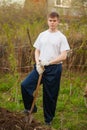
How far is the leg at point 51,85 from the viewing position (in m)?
5.00

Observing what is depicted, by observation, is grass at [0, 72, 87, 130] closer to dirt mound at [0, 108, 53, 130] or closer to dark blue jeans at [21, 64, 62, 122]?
dark blue jeans at [21, 64, 62, 122]

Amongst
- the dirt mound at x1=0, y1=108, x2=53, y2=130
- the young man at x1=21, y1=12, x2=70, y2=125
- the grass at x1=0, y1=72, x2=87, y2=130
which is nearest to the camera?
the dirt mound at x1=0, y1=108, x2=53, y2=130

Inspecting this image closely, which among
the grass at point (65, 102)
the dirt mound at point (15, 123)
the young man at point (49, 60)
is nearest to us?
the dirt mound at point (15, 123)

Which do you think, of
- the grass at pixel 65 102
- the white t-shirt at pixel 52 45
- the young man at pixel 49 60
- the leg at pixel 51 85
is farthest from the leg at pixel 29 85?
the grass at pixel 65 102

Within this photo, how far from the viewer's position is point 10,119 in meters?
4.42

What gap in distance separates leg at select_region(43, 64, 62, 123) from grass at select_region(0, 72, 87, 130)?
453 mm

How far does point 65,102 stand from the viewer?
698 cm

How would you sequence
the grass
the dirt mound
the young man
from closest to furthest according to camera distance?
the dirt mound < the young man < the grass

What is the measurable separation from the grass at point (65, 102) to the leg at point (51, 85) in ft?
1.49

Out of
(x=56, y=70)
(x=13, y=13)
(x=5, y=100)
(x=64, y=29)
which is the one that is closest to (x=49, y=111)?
(x=56, y=70)

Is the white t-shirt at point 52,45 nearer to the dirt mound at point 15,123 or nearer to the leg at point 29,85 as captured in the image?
the leg at point 29,85

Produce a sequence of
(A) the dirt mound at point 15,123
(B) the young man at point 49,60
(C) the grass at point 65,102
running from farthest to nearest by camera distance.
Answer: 1. (C) the grass at point 65,102
2. (B) the young man at point 49,60
3. (A) the dirt mound at point 15,123

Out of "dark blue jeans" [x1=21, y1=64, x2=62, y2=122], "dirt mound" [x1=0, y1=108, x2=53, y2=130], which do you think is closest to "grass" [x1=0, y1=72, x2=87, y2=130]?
"dark blue jeans" [x1=21, y1=64, x2=62, y2=122]

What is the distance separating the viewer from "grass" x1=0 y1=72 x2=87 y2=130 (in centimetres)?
583
